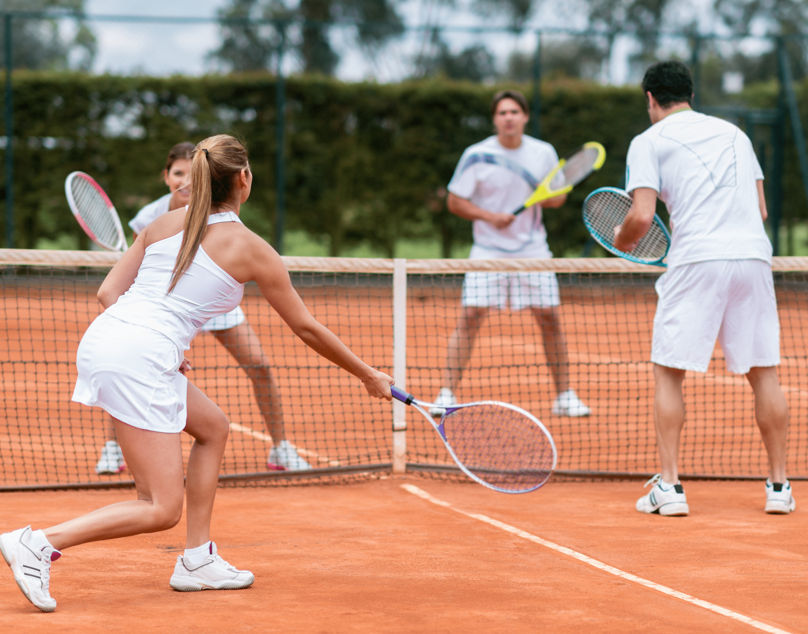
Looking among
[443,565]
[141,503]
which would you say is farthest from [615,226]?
[141,503]

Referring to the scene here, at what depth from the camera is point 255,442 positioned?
20.8ft

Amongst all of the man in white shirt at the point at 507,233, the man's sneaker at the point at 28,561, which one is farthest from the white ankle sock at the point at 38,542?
the man in white shirt at the point at 507,233

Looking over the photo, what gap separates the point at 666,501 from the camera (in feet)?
15.3

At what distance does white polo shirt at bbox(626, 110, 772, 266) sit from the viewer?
14.9 feet

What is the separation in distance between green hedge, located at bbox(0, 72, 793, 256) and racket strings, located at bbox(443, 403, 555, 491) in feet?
35.4

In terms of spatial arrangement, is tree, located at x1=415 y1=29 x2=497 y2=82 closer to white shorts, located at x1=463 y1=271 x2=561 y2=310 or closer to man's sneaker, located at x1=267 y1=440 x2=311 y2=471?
white shorts, located at x1=463 y1=271 x2=561 y2=310

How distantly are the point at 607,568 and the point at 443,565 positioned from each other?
21.9 inches

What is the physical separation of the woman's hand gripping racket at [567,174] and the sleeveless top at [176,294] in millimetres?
3748

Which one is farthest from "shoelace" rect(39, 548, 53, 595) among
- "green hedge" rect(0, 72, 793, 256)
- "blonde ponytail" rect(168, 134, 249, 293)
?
"green hedge" rect(0, 72, 793, 256)

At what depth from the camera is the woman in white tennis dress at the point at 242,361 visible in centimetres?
537

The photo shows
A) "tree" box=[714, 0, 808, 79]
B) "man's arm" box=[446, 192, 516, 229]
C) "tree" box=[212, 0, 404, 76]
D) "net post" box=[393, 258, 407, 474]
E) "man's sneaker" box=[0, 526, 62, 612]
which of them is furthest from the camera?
"tree" box=[714, 0, 808, 79]

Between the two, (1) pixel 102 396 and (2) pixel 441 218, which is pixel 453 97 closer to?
(2) pixel 441 218

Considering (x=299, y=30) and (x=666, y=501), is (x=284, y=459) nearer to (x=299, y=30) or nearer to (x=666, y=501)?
(x=666, y=501)

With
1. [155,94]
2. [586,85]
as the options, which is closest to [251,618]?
[155,94]
